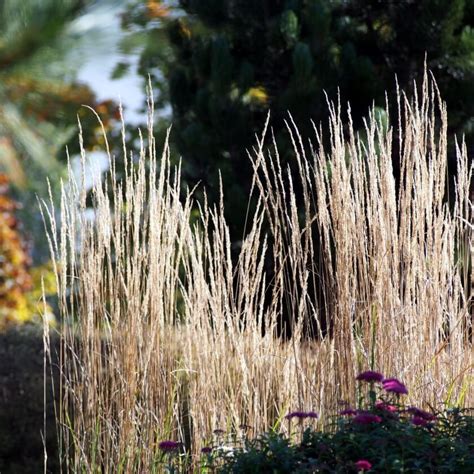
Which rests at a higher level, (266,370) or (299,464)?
(299,464)

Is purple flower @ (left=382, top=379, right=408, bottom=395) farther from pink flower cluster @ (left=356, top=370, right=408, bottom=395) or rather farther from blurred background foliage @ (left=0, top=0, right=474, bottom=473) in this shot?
blurred background foliage @ (left=0, top=0, right=474, bottom=473)

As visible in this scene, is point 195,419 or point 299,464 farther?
point 195,419

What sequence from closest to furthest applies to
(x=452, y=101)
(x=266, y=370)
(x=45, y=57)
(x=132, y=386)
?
(x=132, y=386), (x=266, y=370), (x=452, y=101), (x=45, y=57)

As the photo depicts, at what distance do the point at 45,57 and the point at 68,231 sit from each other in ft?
20.0

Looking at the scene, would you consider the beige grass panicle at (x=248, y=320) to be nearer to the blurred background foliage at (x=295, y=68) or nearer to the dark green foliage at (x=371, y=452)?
the dark green foliage at (x=371, y=452)

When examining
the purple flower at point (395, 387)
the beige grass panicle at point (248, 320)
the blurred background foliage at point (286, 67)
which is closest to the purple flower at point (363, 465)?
the purple flower at point (395, 387)

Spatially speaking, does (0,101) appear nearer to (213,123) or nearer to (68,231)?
(213,123)

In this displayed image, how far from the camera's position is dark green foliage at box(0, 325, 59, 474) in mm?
4668

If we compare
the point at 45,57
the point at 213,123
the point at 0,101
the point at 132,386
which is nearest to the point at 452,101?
the point at 213,123

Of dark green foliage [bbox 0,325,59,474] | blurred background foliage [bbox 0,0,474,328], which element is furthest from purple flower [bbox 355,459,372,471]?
blurred background foliage [bbox 0,0,474,328]

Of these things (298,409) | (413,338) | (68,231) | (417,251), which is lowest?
(298,409)

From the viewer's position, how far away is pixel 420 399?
3137mm

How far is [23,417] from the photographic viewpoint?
4.84m

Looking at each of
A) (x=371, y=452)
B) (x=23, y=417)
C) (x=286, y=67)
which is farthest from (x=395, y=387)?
(x=286, y=67)
